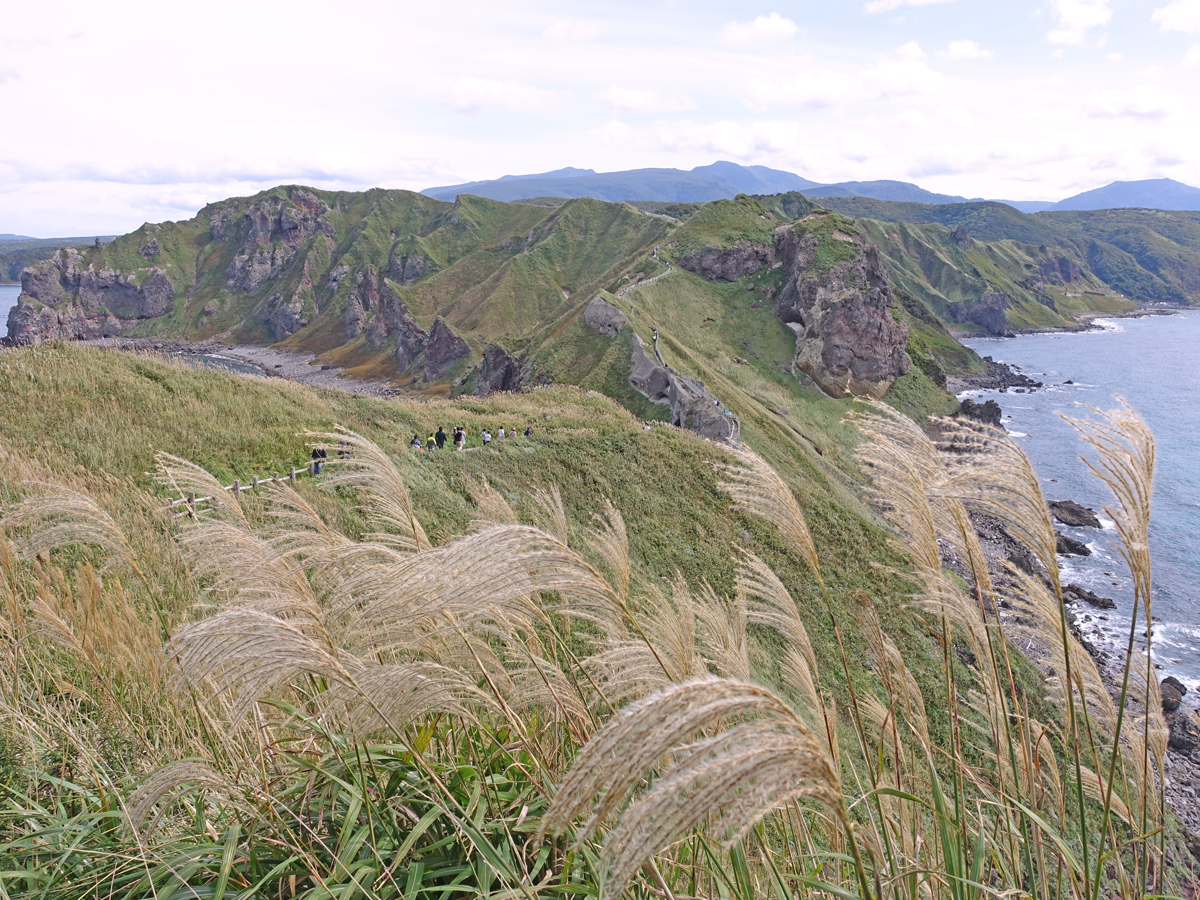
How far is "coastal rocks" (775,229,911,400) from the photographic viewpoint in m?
60.6

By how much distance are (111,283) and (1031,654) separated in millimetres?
180744

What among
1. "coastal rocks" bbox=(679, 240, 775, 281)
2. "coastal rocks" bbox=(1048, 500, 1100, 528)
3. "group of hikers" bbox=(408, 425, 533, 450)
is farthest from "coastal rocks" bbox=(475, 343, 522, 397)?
"coastal rocks" bbox=(1048, 500, 1100, 528)

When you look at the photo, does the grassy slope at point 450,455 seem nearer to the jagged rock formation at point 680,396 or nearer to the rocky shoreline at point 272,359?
the jagged rock formation at point 680,396

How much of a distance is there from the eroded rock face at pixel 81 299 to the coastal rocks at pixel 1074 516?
16164 centimetres

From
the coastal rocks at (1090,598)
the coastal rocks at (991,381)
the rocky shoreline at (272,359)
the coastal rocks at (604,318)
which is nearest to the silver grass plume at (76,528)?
the coastal rocks at (1090,598)

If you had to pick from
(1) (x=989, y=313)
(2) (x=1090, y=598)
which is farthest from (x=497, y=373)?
(1) (x=989, y=313)

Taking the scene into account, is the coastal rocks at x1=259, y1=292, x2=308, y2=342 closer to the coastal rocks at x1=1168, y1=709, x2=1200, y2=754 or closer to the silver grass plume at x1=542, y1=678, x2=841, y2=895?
the coastal rocks at x1=1168, y1=709, x2=1200, y2=754

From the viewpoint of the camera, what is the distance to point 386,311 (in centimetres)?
11188

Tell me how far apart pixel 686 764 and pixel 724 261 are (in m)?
73.2

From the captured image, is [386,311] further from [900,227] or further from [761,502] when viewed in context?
[900,227]

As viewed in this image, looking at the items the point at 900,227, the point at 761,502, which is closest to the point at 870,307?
the point at 761,502

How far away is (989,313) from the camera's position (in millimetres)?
133625

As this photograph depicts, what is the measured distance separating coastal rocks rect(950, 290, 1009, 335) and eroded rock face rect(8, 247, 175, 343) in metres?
186

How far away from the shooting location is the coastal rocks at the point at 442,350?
90.3 metres
